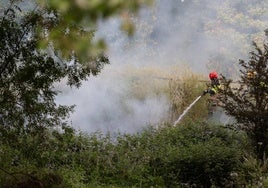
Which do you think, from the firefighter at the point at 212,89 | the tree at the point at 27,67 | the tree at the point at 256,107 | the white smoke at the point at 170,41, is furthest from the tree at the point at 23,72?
the white smoke at the point at 170,41

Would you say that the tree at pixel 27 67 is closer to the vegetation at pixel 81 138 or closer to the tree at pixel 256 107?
the vegetation at pixel 81 138

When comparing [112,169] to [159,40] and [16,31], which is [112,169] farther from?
[159,40]

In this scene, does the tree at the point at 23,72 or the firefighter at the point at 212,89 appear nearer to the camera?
the tree at the point at 23,72

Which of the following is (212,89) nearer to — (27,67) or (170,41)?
(27,67)

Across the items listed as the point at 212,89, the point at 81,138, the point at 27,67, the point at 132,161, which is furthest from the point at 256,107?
the point at 27,67

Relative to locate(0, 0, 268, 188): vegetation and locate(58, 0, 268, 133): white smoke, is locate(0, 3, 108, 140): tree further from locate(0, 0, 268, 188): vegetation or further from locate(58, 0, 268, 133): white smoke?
locate(58, 0, 268, 133): white smoke

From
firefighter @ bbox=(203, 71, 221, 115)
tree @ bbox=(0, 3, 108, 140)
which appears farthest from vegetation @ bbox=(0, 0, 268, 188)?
firefighter @ bbox=(203, 71, 221, 115)

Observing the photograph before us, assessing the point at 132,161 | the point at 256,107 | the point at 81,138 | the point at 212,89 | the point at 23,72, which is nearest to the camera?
the point at 23,72

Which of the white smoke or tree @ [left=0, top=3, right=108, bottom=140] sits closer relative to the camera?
tree @ [left=0, top=3, right=108, bottom=140]

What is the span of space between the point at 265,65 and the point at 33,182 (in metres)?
5.05

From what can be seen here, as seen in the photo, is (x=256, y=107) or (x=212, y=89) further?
(x=212, y=89)

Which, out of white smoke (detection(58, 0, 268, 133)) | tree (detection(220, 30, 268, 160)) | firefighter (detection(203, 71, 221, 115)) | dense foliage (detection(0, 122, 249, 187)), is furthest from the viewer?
white smoke (detection(58, 0, 268, 133))

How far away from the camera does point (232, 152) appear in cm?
833

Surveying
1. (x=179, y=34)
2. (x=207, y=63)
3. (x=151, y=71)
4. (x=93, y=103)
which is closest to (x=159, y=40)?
(x=179, y=34)
